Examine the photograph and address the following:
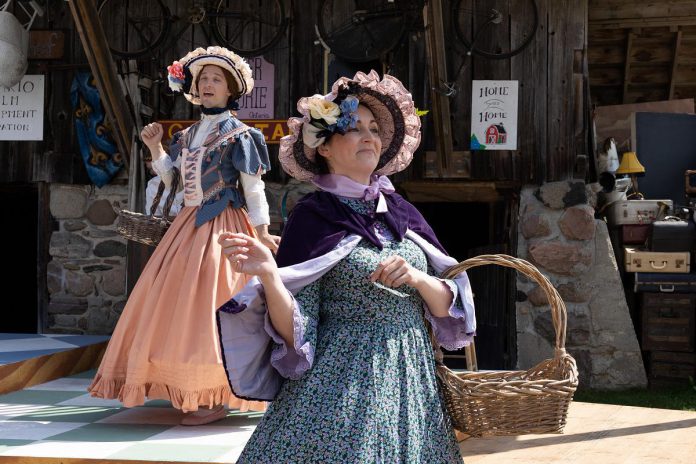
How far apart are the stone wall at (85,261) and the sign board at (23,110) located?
525 mm

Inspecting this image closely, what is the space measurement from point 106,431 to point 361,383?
1996 mm

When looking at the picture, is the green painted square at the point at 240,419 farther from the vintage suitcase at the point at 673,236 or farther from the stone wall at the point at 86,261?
the vintage suitcase at the point at 673,236

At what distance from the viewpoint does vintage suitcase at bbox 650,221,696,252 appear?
7215 mm

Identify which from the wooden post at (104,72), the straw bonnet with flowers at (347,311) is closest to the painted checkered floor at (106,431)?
the straw bonnet with flowers at (347,311)

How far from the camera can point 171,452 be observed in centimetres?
354

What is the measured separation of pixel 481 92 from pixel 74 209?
11.2ft

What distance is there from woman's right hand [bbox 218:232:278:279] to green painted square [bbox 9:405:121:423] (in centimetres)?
234

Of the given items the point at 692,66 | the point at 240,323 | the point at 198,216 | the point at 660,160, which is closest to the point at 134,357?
the point at 198,216

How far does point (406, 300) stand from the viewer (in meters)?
2.60

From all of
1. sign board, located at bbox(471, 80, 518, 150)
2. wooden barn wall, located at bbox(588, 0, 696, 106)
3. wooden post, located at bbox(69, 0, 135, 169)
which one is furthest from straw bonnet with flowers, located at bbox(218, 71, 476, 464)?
wooden barn wall, located at bbox(588, 0, 696, 106)

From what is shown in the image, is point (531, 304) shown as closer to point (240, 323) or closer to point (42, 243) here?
point (42, 243)

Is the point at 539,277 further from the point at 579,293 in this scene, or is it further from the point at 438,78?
the point at 579,293

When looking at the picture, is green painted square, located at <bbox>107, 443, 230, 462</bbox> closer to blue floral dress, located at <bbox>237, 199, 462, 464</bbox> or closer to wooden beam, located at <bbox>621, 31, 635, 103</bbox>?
blue floral dress, located at <bbox>237, 199, 462, 464</bbox>

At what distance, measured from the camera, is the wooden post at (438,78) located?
643cm
